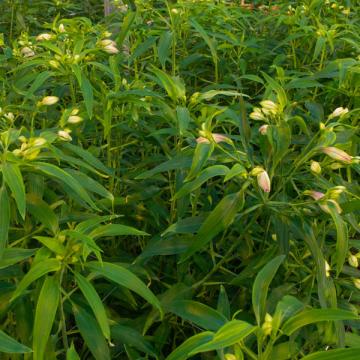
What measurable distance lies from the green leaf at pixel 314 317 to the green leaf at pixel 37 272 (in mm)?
408

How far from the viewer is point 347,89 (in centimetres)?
200

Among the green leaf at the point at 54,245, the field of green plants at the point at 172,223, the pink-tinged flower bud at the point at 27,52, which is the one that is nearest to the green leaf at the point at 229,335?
the field of green plants at the point at 172,223

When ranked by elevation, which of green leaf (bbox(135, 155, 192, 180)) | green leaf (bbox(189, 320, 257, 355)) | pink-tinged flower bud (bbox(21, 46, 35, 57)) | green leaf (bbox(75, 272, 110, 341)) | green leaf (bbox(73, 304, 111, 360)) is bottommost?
green leaf (bbox(73, 304, 111, 360))

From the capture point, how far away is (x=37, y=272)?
1002 millimetres

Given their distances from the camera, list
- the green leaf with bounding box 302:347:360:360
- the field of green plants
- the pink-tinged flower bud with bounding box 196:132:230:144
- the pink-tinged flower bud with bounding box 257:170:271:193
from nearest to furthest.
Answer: the green leaf with bounding box 302:347:360:360
the field of green plants
the pink-tinged flower bud with bounding box 257:170:271:193
the pink-tinged flower bud with bounding box 196:132:230:144

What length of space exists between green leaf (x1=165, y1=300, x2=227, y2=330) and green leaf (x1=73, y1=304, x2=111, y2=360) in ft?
0.51

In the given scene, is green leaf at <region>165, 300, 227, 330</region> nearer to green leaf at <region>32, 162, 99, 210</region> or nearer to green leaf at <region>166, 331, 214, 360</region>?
green leaf at <region>166, 331, 214, 360</region>

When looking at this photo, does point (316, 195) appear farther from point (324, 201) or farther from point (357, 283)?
point (357, 283)

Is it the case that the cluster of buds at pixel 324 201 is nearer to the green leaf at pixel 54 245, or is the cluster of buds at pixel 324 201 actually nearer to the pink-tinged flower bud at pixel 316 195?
the pink-tinged flower bud at pixel 316 195

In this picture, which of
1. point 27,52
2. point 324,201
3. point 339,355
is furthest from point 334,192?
point 27,52

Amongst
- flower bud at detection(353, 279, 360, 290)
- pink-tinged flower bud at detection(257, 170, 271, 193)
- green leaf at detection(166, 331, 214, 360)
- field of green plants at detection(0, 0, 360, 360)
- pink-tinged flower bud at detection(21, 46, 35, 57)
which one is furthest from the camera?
pink-tinged flower bud at detection(21, 46, 35, 57)

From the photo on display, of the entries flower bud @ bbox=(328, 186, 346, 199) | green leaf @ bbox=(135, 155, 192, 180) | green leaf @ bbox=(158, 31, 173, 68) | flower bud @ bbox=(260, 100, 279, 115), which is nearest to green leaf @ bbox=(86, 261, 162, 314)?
green leaf @ bbox=(135, 155, 192, 180)

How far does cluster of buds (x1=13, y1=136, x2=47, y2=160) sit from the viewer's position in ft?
3.76

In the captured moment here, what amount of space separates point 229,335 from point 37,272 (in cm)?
35
